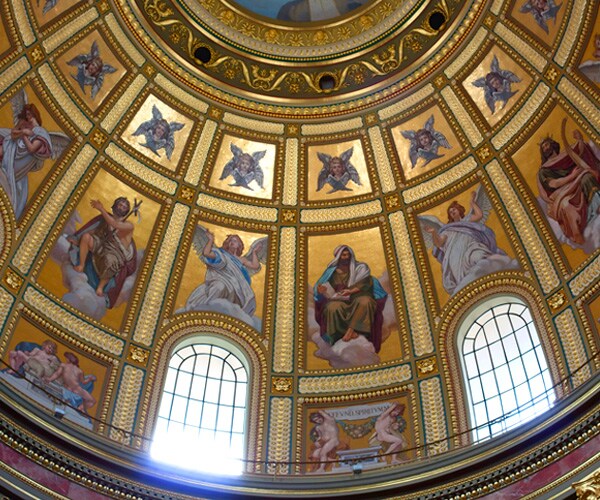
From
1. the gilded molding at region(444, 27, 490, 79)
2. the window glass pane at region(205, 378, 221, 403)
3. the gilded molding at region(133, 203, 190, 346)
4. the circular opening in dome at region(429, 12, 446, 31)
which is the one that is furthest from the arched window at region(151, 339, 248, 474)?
the circular opening in dome at region(429, 12, 446, 31)

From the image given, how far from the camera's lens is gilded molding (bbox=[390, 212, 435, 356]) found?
2203cm

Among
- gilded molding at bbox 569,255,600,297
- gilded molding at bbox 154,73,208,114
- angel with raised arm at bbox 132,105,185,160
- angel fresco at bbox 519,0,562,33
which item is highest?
gilded molding at bbox 154,73,208,114

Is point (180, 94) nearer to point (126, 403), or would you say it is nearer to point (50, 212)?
point (50, 212)

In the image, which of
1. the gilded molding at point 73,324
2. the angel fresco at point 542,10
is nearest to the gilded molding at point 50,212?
the gilded molding at point 73,324

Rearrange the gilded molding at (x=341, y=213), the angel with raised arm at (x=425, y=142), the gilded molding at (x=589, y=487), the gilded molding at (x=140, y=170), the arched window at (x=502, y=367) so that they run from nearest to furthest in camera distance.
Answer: the gilded molding at (x=589, y=487), the arched window at (x=502, y=367), the gilded molding at (x=140, y=170), the angel with raised arm at (x=425, y=142), the gilded molding at (x=341, y=213)

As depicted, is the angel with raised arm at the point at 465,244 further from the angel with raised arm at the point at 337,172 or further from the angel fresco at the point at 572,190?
the angel with raised arm at the point at 337,172

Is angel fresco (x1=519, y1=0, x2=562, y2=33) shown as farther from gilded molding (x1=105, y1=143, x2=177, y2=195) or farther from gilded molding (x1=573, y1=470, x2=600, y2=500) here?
gilded molding (x1=573, y1=470, x2=600, y2=500)

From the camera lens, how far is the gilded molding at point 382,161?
78.5 feet

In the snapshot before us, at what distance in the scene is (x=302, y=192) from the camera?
2428cm

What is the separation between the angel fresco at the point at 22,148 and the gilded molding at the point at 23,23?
111cm

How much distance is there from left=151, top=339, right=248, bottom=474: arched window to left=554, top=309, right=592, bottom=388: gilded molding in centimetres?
667

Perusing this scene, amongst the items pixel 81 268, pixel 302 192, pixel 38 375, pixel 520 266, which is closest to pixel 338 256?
pixel 302 192

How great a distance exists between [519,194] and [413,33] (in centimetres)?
452

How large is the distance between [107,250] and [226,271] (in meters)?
2.75
